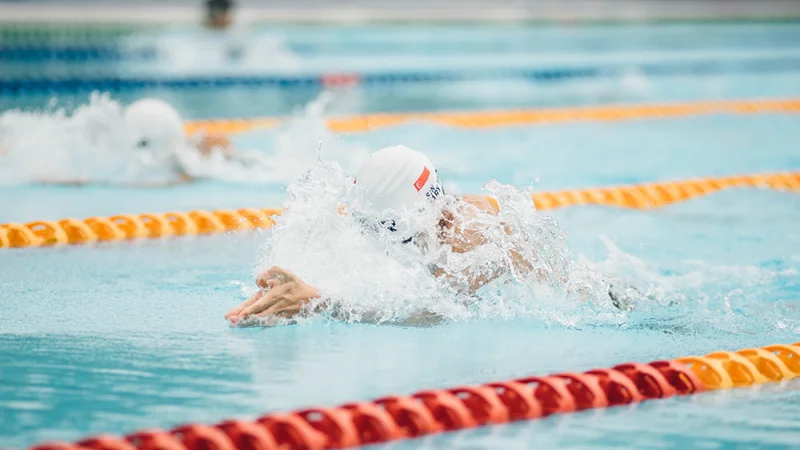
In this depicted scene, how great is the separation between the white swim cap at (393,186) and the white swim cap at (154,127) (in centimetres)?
325

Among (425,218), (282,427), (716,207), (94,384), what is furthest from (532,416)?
(716,207)

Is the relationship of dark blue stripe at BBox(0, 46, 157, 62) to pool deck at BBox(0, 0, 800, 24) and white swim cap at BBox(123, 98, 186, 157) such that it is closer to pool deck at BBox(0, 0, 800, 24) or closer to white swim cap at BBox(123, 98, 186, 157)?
pool deck at BBox(0, 0, 800, 24)

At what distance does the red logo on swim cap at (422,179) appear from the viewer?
3742mm

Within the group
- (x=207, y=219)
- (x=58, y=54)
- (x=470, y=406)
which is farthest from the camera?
(x=58, y=54)

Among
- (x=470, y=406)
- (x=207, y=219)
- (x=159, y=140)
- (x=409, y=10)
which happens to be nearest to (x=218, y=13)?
(x=409, y=10)

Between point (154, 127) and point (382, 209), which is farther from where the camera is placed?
point (154, 127)

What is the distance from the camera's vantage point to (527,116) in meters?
10.1

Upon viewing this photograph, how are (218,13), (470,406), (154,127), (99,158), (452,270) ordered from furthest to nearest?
(218,13)
(99,158)
(154,127)
(452,270)
(470,406)

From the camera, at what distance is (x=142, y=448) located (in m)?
2.55

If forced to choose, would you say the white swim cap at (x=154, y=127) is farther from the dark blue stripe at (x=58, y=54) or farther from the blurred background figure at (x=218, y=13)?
the blurred background figure at (x=218, y=13)

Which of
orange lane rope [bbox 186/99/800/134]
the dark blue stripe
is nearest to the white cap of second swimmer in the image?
orange lane rope [bbox 186/99/800/134]

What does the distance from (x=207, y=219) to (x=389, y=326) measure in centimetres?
196

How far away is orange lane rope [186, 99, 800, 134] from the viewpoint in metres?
9.39

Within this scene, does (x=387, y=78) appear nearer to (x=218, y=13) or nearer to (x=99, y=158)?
(x=218, y=13)
